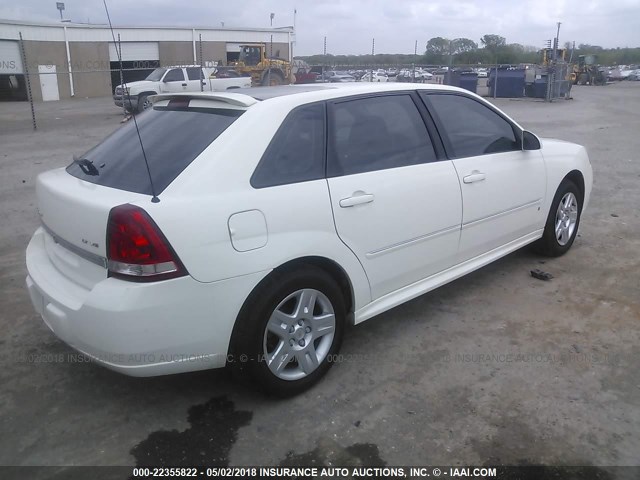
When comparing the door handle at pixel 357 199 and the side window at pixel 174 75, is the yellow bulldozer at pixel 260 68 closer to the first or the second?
the side window at pixel 174 75

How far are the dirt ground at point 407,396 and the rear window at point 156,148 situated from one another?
121 centimetres

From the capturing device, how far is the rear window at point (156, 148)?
9.22 feet

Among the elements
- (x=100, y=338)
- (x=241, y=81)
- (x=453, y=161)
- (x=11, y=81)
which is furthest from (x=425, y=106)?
(x=11, y=81)

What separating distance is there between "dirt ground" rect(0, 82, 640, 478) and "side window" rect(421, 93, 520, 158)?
115 centimetres

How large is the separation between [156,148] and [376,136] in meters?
1.32

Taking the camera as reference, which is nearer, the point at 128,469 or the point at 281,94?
the point at 128,469

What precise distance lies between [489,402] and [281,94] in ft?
6.86

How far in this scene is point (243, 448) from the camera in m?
2.70

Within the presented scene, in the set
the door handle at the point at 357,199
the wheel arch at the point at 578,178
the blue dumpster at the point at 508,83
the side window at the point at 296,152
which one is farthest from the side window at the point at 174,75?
the door handle at the point at 357,199

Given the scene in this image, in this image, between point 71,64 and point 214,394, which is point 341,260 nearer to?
point 214,394

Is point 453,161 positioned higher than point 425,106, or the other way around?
point 425,106

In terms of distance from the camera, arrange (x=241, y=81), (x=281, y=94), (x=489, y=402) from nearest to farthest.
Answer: (x=489, y=402) < (x=281, y=94) < (x=241, y=81)

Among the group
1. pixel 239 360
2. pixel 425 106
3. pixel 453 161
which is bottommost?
pixel 239 360

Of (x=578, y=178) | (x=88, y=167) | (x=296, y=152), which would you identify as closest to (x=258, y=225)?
(x=296, y=152)
